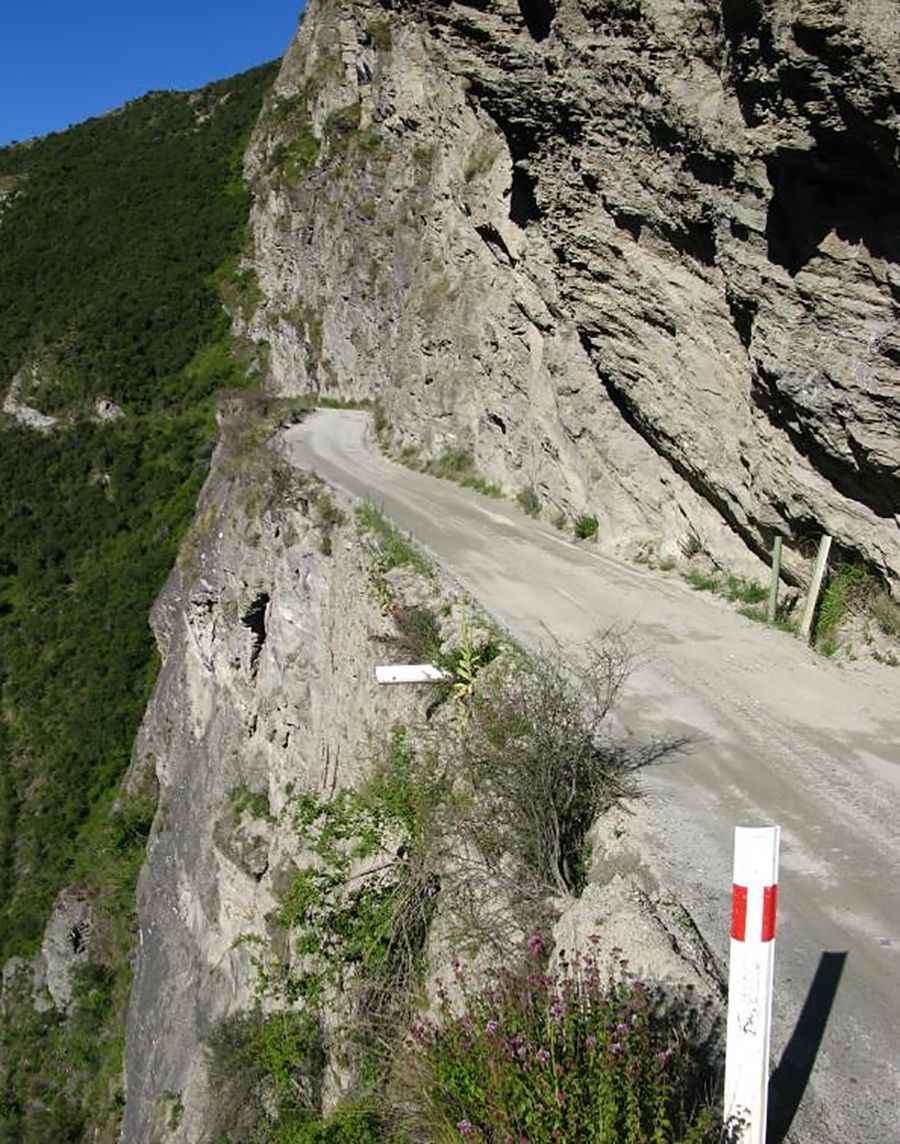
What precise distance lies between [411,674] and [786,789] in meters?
3.14

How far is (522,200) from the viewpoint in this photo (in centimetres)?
1476

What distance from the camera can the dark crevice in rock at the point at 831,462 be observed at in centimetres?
856

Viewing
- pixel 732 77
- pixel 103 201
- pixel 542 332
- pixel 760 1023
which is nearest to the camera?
pixel 760 1023

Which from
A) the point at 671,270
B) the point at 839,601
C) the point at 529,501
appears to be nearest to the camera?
the point at 839,601

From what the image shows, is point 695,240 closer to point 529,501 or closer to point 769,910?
point 529,501

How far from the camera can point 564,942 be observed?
197 inches

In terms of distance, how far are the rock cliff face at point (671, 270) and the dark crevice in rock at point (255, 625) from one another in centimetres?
492

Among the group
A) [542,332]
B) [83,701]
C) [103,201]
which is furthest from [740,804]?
[103,201]

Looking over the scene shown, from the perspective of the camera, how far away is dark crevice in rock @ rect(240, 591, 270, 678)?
16625 mm

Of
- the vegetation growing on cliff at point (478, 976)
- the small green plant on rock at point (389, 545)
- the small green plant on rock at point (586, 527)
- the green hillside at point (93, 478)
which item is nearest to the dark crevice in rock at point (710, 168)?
the vegetation growing on cliff at point (478, 976)

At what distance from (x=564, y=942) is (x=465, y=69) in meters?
12.5

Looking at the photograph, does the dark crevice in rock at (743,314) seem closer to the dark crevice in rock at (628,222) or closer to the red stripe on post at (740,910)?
the dark crevice in rock at (628,222)

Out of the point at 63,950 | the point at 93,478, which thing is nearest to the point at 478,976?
the point at 63,950

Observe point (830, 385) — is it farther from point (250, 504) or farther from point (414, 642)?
point (250, 504)
